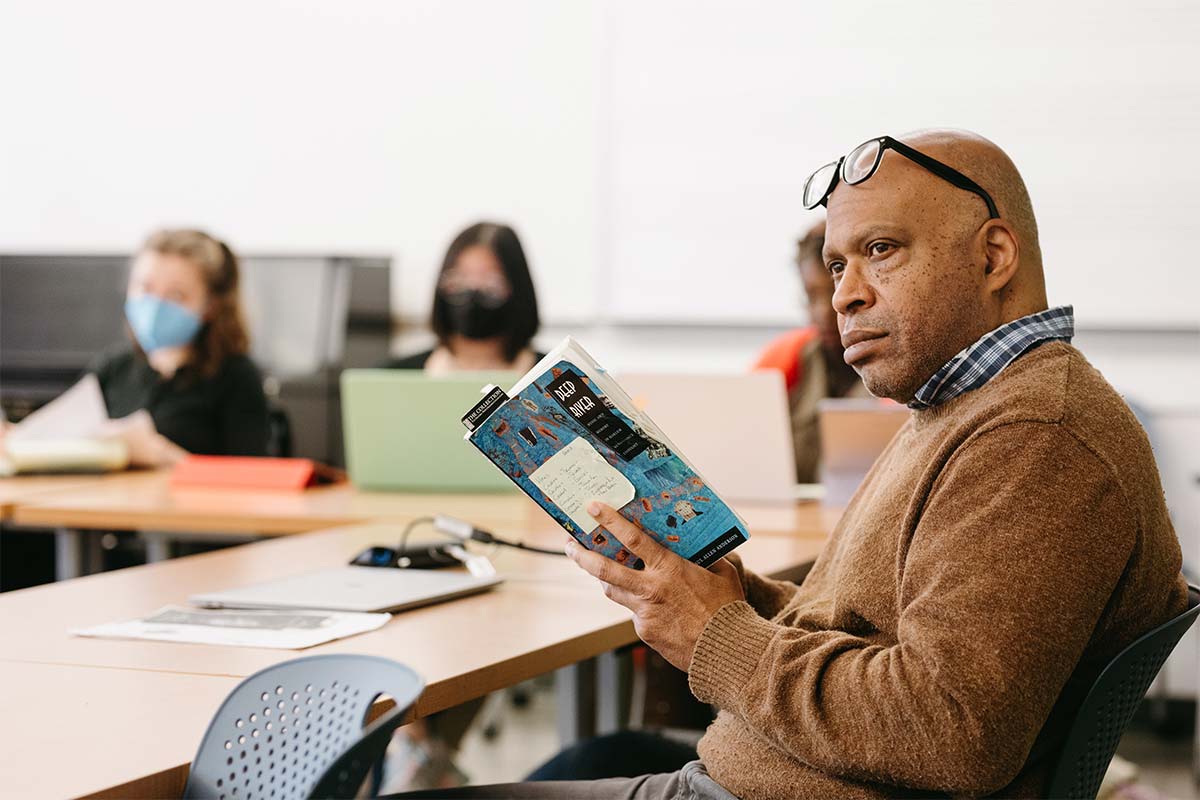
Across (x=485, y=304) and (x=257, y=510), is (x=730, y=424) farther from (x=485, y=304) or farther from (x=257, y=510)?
(x=485, y=304)

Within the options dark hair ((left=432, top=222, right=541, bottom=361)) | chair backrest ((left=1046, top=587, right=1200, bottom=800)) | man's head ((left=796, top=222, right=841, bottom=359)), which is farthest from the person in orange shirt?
chair backrest ((left=1046, top=587, right=1200, bottom=800))

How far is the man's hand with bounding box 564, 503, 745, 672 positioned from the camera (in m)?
1.37

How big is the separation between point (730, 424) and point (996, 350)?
1.61m

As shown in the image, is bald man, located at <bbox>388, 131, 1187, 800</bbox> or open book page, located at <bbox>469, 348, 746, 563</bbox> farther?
open book page, located at <bbox>469, 348, 746, 563</bbox>

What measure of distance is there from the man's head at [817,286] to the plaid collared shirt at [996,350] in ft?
6.76

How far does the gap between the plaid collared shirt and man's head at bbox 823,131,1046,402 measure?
0.01m

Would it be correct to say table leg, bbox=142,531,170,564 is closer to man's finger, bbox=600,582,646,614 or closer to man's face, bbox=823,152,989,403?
man's finger, bbox=600,582,646,614

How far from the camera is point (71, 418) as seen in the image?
3449 millimetres

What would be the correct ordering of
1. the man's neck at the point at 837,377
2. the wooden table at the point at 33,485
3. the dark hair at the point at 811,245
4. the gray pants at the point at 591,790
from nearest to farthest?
the gray pants at the point at 591,790, the wooden table at the point at 33,485, the dark hair at the point at 811,245, the man's neck at the point at 837,377

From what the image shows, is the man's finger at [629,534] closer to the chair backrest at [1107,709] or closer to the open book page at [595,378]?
the open book page at [595,378]

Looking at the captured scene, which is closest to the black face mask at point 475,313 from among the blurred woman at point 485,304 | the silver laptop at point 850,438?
the blurred woman at point 485,304

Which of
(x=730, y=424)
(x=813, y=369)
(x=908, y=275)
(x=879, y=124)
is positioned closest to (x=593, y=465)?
(x=908, y=275)

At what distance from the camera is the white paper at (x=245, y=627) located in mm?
1687

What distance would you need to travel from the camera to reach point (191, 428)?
387 centimetres
